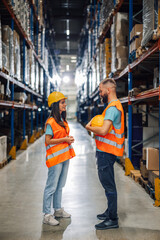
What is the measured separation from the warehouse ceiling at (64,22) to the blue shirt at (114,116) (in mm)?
14046

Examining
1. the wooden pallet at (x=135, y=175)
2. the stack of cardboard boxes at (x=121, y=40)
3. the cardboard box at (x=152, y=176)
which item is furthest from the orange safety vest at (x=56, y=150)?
the stack of cardboard boxes at (x=121, y=40)

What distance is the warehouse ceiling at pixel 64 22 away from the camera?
18020 millimetres

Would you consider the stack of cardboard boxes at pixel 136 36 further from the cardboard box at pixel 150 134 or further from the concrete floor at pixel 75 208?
the concrete floor at pixel 75 208

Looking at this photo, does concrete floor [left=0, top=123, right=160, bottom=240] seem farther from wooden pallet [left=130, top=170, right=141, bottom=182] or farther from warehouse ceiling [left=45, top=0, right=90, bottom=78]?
warehouse ceiling [left=45, top=0, right=90, bottom=78]

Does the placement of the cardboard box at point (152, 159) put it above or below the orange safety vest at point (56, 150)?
below

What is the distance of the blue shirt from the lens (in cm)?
269

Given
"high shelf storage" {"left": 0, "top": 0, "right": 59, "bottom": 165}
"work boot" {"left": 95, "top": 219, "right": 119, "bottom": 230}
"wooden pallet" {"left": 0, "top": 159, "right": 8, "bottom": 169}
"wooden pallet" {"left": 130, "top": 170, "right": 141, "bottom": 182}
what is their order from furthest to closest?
"high shelf storage" {"left": 0, "top": 0, "right": 59, "bottom": 165}
"wooden pallet" {"left": 0, "top": 159, "right": 8, "bottom": 169}
"wooden pallet" {"left": 130, "top": 170, "right": 141, "bottom": 182}
"work boot" {"left": 95, "top": 219, "right": 119, "bottom": 230}

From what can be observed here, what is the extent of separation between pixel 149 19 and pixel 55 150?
2.68m

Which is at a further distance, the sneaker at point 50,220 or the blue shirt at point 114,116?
the sneaker at point 50,220

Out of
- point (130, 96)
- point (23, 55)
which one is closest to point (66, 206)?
point (130, 96)

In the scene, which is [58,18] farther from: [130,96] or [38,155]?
[130,96]

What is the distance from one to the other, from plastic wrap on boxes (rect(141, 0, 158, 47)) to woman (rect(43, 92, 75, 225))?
1.97m

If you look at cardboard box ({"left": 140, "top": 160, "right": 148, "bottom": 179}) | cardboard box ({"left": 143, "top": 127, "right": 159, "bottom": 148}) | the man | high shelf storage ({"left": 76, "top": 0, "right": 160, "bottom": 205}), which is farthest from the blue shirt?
cardboard box ({"left": 143, "top": 127, "right": 159, "bottom": 148})

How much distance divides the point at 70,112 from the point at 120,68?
1550 inches
